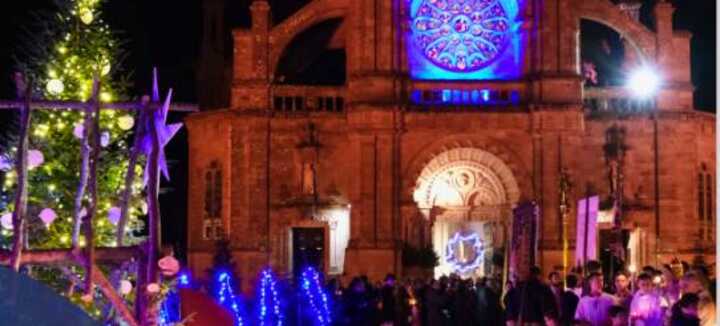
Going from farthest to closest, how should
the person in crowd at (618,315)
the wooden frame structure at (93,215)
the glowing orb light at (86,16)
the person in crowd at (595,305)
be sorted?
the person in crowd at (595,305) < the person in crowd at (618,315) < the glowing orb light at (86,16) < the wooden frame structure at (93,215)

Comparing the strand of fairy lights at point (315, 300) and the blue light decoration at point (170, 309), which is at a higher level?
the blue light decoration at point (170, 309)

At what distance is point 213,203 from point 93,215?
1112 inches

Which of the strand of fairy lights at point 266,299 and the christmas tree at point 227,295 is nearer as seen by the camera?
the christmas tree at point 227,295

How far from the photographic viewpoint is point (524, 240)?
20141mm

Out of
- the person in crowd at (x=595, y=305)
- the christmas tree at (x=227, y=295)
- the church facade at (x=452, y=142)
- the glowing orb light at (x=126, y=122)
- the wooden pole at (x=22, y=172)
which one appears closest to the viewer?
the wooden pole at (x=22, y=172)

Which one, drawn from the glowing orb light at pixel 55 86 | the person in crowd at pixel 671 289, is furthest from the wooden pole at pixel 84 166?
the person in crowd at pixel 671 289

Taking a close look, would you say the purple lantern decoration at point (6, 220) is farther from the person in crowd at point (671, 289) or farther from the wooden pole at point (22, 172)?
the person in crowd at point (671, 289)

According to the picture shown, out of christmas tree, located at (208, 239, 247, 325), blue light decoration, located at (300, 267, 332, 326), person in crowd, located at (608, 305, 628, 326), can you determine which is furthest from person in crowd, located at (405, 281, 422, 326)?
person in crowd, located at (608, 305, 628, 326)

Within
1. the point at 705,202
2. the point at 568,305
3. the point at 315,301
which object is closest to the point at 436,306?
the point at 315,301

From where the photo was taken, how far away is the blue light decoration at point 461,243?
37.2 metres

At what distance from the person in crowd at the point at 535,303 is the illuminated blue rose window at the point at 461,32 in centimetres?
2084

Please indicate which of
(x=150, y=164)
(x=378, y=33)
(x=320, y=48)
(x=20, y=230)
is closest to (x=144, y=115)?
(x=150, y=164)

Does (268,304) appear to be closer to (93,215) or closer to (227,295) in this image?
(227,295)

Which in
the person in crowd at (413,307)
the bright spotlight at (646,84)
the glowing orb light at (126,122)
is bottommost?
the person in crowd at (413,307)
